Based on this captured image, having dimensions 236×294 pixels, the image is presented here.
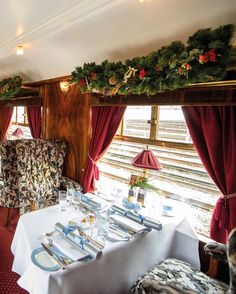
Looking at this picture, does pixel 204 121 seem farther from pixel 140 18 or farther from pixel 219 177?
pixel 140 18

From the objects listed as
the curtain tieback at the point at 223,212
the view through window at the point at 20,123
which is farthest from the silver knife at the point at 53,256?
the view through window at the point at 20,123

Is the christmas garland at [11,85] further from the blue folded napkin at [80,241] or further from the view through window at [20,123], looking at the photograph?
the blue folded napkin at [80,241]

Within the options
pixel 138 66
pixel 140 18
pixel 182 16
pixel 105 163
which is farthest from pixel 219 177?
pixel 105 163

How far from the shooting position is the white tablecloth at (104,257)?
1.23 metres

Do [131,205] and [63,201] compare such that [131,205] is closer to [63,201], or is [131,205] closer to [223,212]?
[63,201]

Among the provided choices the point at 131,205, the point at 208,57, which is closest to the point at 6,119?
the point at 131,205

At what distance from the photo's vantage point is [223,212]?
192 centimetres

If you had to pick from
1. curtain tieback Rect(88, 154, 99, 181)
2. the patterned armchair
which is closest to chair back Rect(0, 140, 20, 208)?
the patterned armchair

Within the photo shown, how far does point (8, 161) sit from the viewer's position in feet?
9.78

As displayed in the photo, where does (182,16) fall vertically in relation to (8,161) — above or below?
above

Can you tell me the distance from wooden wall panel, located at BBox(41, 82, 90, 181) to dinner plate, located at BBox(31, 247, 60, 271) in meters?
2.07

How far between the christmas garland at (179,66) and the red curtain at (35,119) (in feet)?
8.24

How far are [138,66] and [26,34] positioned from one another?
4.40ft

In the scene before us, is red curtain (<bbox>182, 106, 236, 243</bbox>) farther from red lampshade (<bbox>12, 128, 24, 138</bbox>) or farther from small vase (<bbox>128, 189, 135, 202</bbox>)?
red lampshade (<bbox>12, 128, 24, 138</bbox>)
